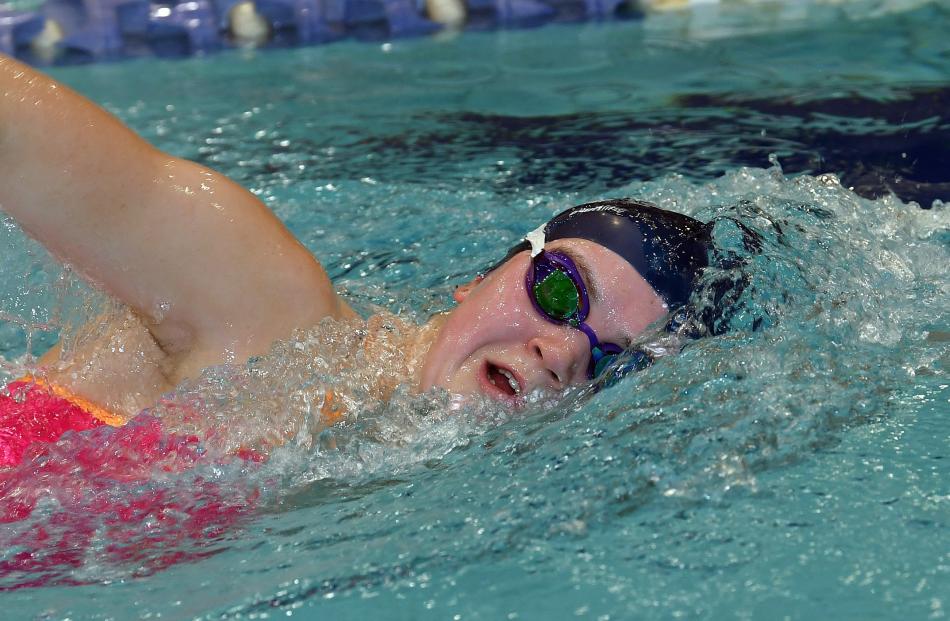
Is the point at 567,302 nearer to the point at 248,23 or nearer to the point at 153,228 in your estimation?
the point at 153,228

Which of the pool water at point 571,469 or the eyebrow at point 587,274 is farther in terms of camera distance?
the eyebrow at point 587,274

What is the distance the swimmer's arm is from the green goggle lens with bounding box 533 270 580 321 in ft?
1.24

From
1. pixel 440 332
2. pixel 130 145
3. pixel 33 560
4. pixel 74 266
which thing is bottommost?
pixel 33 560

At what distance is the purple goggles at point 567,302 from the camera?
1.99 metres

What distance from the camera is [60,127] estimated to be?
1.66 meters

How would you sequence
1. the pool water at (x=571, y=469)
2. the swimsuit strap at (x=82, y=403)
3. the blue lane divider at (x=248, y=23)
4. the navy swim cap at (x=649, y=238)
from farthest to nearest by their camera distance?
the blue lane divider at (x=248, y=23)
the navy swim cap at (x=649, y=238)
the swimsuit strap at (x=82, y=403)
the pool water at (x=571, y=469)

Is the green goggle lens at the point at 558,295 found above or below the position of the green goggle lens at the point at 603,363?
above

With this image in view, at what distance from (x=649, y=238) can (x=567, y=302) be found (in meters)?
0.21

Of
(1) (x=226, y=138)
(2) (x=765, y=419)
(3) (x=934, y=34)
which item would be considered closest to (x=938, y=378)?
(2) (x=765, y=419)

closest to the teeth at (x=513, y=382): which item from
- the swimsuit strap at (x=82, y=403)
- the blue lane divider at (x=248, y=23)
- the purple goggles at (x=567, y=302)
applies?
the purple goggles at (x=567, y=302)

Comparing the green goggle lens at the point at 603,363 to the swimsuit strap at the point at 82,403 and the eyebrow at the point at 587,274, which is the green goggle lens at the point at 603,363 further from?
the swimsuit strap at the point at 82,403

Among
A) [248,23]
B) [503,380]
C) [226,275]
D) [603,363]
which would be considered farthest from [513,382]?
[248,23]

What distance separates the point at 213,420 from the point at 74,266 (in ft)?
1.10

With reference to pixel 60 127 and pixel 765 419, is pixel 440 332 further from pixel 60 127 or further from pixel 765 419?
pixel 60 127
